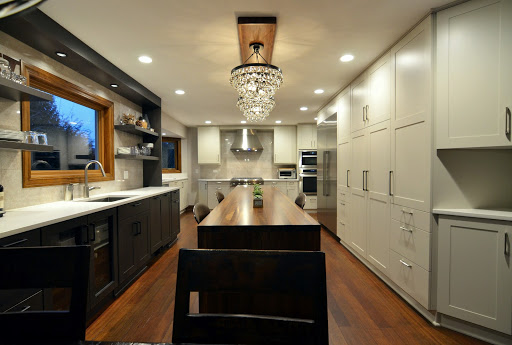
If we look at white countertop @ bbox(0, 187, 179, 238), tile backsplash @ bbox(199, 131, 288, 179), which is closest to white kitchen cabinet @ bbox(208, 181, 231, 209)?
tile backsplash @ bbox(199, 131, 288, 179)

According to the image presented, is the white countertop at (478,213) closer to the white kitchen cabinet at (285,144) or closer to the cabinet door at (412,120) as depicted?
the cabinet door at (412,120)

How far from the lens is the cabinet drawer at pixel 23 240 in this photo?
127 cm

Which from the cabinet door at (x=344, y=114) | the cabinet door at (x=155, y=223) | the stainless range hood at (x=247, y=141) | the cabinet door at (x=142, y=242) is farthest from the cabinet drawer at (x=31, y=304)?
the stainless range hood at (x=247, y=141)

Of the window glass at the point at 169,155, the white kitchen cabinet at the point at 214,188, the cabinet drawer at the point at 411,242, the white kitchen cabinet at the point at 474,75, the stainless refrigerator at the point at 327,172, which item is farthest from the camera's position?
the white kitchen cabinet at the point at 214,188

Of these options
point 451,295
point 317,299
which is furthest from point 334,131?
point 317,299

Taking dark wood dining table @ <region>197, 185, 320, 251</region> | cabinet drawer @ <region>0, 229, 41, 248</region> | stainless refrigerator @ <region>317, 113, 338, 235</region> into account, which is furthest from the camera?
stainless refrigerator @ <region>317, 113, 338, 235</region>

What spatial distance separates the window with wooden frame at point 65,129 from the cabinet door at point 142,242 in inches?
29.5

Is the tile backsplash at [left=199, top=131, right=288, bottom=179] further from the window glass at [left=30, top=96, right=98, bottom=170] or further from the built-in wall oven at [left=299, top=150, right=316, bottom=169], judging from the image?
the window glass at [left=30, top=96, right=98, bottom=170]

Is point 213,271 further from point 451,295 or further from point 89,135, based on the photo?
point 89,135

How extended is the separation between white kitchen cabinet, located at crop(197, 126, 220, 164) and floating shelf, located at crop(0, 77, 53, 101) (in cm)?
502

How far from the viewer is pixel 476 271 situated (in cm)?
173

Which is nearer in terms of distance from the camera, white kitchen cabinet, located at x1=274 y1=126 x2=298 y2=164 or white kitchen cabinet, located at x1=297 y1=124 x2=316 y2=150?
white kitchen cabinet, located at x1=297 y1=124 x2=316 y2=150

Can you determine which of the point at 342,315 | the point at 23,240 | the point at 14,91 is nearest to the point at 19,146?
the point at 14,91

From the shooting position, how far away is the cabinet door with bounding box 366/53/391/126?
2.50 m
